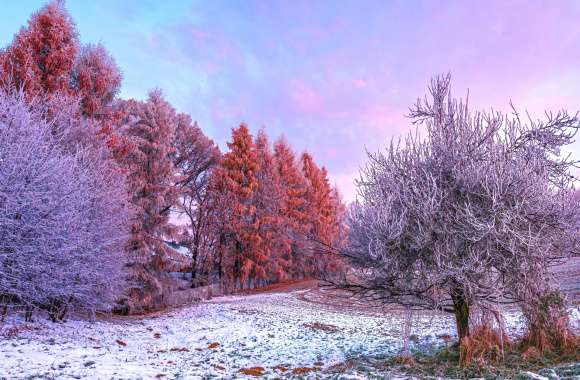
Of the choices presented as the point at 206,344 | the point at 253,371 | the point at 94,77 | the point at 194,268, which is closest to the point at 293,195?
the point at 194,268

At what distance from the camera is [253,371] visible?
899 cm

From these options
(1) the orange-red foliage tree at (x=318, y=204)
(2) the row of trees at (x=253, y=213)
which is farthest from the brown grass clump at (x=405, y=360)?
(1) the orange-red foliage tree at (x=318, y=204)

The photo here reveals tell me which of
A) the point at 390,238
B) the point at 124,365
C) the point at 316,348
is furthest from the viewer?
the point at 316,348

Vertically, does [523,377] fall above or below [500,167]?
below

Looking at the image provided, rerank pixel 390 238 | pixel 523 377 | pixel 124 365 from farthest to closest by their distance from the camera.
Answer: pixel 124 365 < pixel 390 238 < pixel 523 377

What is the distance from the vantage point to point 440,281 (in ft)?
26.6

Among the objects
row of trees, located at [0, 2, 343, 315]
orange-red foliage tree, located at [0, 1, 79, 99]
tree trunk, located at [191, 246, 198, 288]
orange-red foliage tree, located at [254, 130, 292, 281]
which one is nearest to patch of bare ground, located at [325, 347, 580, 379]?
row of trees, located at [0, 2, 343, 315]

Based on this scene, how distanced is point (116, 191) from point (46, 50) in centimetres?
674

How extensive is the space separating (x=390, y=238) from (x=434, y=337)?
5.75m

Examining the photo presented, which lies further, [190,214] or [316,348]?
[190,214]

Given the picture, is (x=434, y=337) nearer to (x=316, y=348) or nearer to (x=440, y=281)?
(x=316, y=348)

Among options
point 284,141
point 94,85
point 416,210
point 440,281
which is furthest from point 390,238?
point 284,141

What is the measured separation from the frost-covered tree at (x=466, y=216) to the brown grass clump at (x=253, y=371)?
2.69 meters

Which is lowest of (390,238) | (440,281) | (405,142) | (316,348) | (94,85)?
(316,348)
